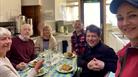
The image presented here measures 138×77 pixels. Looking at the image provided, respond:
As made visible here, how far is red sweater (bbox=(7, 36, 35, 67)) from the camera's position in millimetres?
3527

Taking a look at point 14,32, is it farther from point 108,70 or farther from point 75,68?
point 108,70

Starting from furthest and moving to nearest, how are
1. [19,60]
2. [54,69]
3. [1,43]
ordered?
[19,60] < [54,69] < [1,43]

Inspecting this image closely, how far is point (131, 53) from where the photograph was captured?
0.89 m

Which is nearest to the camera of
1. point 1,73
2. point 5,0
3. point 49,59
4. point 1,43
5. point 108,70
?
point 1,73

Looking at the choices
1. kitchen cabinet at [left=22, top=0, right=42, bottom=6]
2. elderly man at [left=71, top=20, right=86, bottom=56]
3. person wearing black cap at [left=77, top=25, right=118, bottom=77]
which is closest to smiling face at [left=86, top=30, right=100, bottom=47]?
person wearing black cap at [left=77, top=25, right=118, bottom=77]

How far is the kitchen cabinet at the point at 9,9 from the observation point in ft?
16.8

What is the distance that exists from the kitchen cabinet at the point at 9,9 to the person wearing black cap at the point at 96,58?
2.82 meters

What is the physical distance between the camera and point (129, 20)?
85cm

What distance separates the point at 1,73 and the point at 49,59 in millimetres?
1478

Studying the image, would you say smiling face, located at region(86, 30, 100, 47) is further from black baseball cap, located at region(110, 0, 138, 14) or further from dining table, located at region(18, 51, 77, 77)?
black baseball cap, located at region(110, 0, 138, 14)

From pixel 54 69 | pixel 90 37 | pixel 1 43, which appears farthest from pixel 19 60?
pixel 1 43

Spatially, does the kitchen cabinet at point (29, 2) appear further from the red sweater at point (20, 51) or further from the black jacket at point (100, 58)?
the black jacket at point (100, 58)

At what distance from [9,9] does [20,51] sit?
80.9 inches

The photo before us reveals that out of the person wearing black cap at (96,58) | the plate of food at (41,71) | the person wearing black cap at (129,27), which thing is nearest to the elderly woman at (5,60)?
the plate of food at (41,71)
